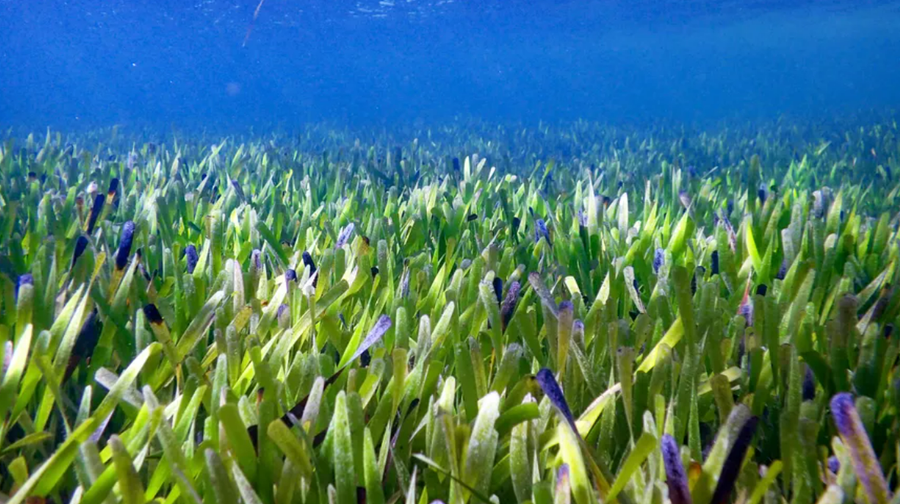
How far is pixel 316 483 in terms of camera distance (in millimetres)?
908

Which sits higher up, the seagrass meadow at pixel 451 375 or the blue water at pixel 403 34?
the blue water at pixel 403 34

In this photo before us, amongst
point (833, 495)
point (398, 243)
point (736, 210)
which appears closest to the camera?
point (833, 495)

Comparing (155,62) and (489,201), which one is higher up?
(155,62)

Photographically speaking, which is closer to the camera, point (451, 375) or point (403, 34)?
point (451, 375)

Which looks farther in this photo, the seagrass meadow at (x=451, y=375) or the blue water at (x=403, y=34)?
the blue water at (x=403, y=34)

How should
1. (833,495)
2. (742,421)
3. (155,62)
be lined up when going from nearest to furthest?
(833,495)
(742,421)
(155,62)

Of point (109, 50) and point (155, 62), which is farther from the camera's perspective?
point (155, 62)

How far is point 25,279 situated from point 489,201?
2.19m

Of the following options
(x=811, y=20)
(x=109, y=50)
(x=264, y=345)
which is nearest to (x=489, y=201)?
(x=264, y=345)

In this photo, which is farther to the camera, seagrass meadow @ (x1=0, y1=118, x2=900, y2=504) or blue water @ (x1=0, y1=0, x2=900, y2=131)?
blue water @ (x1=0, y1=0, x2=900, y2=131)

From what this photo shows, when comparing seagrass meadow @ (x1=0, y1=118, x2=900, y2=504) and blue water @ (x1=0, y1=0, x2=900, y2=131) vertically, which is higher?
blue water @ (x1=0, y1=0, x2=900, y2=131)

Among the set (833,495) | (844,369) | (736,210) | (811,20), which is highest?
(811,20)

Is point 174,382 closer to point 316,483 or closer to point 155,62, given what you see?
point 316,483

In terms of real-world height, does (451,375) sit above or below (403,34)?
below
